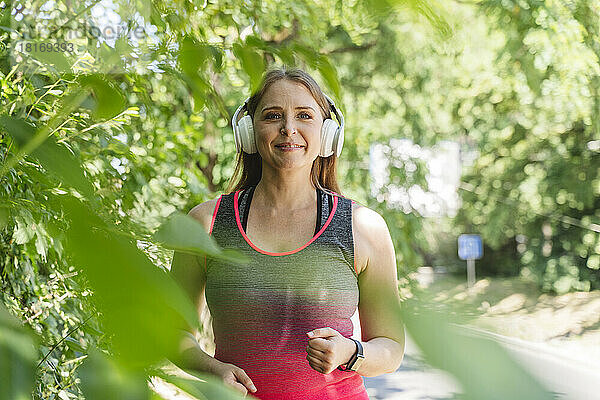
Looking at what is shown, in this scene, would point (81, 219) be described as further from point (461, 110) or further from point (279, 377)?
point (461, 110)

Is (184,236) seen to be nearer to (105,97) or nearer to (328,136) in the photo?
(105,97)

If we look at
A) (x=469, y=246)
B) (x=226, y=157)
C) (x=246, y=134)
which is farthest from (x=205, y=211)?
(x=469, y=246)

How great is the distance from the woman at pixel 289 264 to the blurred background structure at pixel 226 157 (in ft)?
0.28

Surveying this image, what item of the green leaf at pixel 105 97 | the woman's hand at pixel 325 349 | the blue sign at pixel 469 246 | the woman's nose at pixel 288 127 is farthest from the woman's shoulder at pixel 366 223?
the blue sign at pixel 469 246

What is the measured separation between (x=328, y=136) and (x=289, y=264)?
0.22 metres

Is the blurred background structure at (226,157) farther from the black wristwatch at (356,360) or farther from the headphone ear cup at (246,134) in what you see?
the black wristwatch at (356,360)

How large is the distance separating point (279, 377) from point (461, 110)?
8.61m

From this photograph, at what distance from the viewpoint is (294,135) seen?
2.76ft

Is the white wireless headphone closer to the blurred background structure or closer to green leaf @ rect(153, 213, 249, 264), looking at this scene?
the blurred background structure

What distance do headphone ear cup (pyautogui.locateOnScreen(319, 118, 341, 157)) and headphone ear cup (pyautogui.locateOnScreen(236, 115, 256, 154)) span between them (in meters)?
0.10

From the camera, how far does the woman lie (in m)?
0.79

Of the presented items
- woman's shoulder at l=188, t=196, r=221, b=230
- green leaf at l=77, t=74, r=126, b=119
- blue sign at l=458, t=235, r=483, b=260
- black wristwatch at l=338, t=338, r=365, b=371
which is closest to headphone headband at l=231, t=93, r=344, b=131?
woman's shoulder at l=188, t=196, r=221, b=230

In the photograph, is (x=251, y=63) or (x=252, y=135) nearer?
(x=251, y=63)

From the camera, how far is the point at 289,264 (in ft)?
2.60
